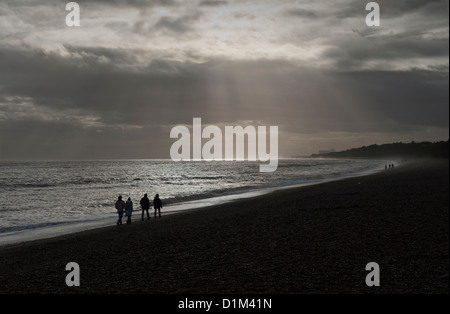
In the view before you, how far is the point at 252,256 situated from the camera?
1287 cm

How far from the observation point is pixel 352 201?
27453 mm

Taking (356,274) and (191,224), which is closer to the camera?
(356,274)

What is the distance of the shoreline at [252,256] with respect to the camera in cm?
1013

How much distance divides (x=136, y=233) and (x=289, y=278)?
38.0ft

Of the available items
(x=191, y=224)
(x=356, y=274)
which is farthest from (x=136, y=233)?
(x=356, y=274)

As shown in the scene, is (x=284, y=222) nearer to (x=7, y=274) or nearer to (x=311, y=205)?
(x=311, y=205)

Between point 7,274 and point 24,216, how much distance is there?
1982 centimetres

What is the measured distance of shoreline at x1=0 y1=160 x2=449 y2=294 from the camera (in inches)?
399
